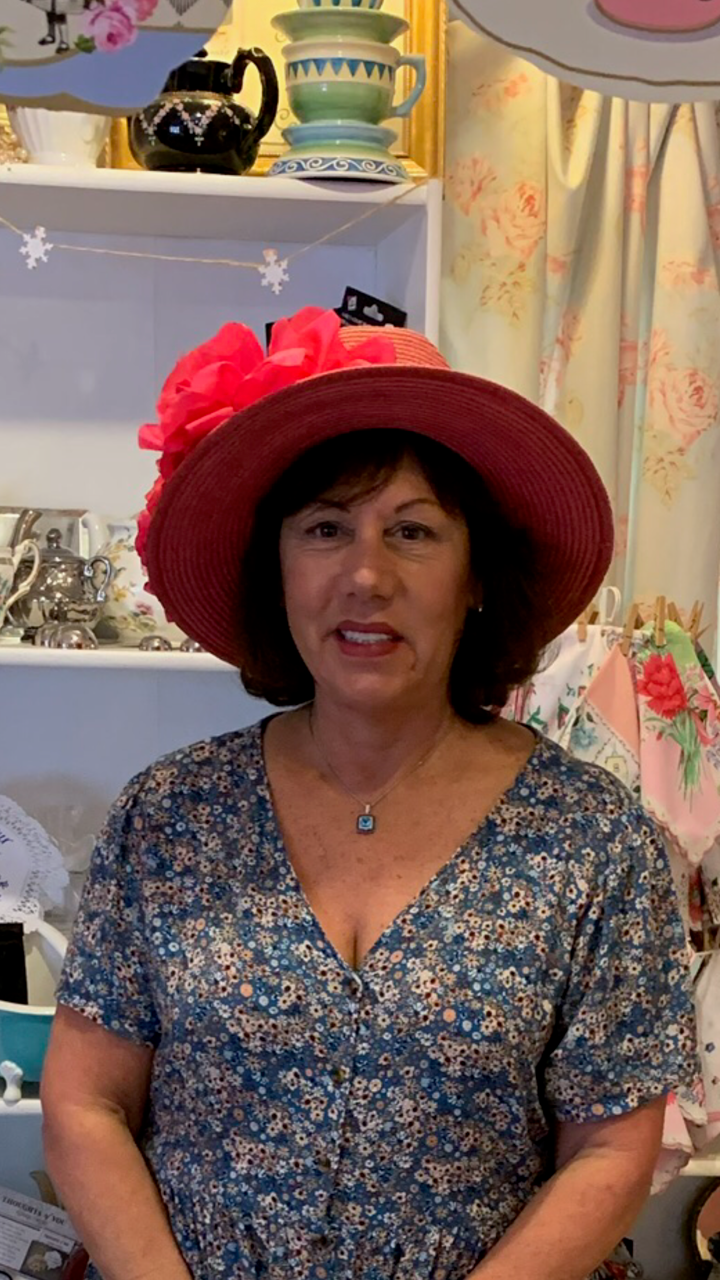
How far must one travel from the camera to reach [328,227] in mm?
1927

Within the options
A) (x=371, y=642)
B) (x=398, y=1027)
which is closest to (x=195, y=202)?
(x=371, y=642)

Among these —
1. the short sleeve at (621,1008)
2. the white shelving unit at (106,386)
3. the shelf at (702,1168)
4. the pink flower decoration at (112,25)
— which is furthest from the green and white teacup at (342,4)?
the shelf at (702,1168)

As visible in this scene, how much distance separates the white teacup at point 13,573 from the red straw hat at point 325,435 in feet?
1.49

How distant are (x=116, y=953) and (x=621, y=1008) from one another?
1.49 feet

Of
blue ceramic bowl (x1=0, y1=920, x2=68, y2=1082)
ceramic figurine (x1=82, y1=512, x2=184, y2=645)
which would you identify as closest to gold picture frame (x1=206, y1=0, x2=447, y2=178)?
ceramic figurine (x1=82, y1=512, x2=184, y2=645)

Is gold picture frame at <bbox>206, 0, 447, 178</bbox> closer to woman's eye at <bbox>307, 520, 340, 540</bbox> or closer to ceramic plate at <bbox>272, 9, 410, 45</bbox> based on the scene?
ceramic plate at <bbox>272, 9, 410, 45</bbox>

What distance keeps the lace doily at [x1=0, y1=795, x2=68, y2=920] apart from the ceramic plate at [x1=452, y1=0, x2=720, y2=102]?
3.96 feet

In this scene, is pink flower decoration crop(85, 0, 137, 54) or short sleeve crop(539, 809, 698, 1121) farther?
short sleeve crop(539, 809, 698, 1121)

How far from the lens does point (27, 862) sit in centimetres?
196

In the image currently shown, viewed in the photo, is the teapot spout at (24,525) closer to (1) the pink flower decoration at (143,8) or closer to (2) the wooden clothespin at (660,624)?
(2) the wooden clothespin at (660,624)

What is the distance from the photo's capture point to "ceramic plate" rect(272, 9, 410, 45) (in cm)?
175

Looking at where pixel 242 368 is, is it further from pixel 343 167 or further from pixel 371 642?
pixel 343 167

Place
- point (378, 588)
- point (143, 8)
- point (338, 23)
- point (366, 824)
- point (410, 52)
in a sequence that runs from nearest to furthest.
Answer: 1. point (143, 8)
2. point (378, 588)
3. point (366, 824)
4. point (338, 23)
5. point (410, 52)

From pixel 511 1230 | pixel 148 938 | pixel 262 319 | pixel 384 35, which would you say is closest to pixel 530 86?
pixel 384 35
